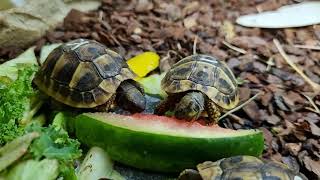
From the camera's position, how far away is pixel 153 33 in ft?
13.8

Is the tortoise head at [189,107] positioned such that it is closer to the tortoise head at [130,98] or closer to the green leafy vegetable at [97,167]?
the tortoise head at [130,98]

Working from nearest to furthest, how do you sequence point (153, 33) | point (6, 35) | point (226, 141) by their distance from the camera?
point (226, 141) → point (6, 35) → point (153, 33)

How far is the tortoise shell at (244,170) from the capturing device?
269 centimetres

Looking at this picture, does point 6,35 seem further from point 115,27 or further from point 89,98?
point 89,98


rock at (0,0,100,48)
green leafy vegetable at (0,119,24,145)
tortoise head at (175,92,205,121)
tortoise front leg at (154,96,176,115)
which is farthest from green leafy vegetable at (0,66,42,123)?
tortoise head at (175,92,205,121)

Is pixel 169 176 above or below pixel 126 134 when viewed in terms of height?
below

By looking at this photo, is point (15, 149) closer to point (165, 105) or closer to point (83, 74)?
point (83, 74)

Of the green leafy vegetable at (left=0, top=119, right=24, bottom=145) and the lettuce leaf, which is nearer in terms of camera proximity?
the lettuce leaf

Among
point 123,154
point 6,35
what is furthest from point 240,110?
point 6,35

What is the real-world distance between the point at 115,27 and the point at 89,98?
115 centimetres

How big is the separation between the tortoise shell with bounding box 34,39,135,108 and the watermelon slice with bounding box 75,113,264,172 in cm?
16

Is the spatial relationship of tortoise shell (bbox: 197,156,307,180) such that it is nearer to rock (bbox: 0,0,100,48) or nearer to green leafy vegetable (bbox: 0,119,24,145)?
green leafy vegetable (bbox: 0,119,24,145)

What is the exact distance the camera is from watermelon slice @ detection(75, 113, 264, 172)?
2.99 meters

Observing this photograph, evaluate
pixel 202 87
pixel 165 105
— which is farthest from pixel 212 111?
pixel 165 105
